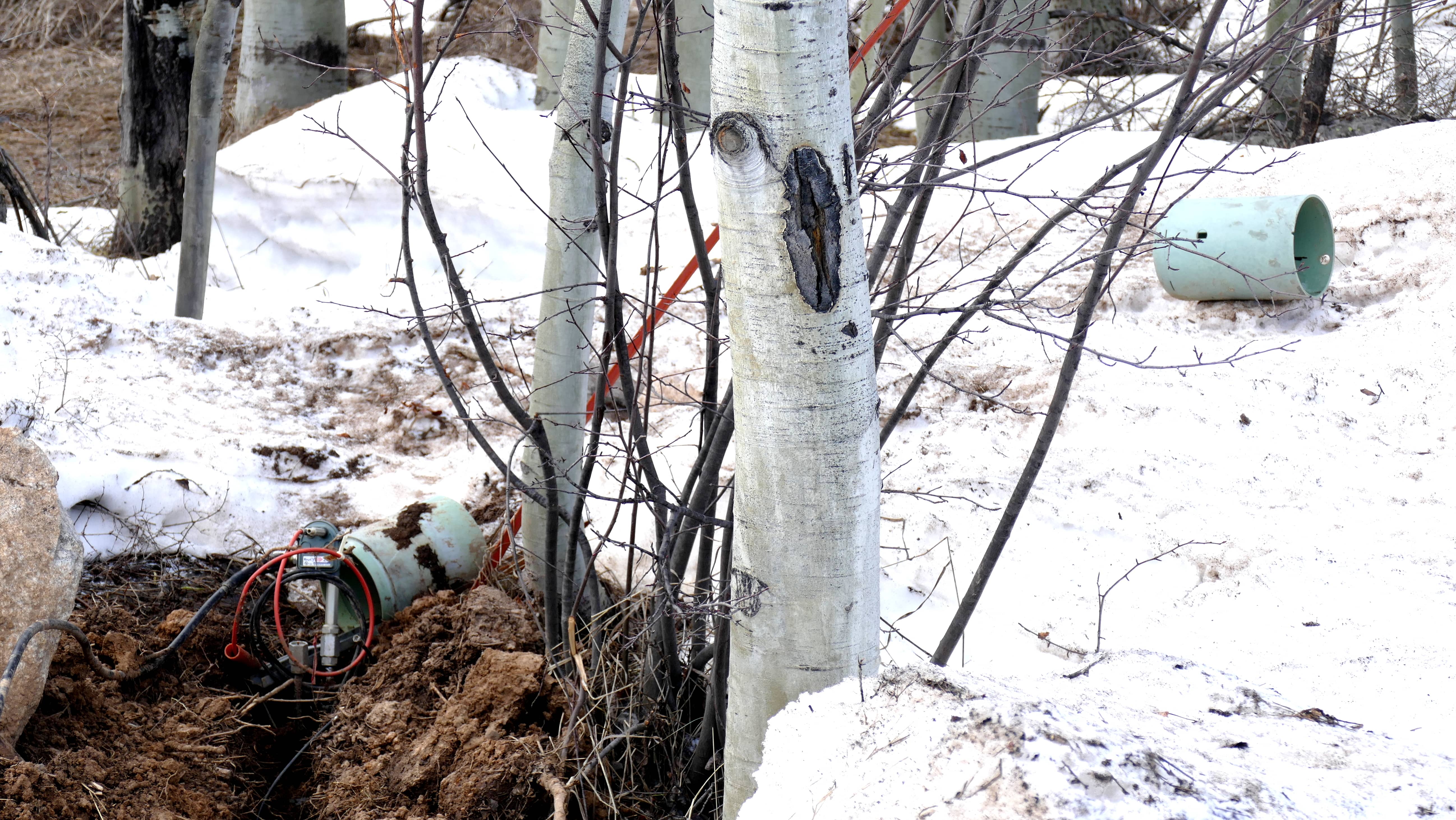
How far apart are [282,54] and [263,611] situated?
233 inches

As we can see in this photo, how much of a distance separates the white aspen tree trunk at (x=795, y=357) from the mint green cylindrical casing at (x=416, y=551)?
177 centimetres

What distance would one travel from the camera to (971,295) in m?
5.31

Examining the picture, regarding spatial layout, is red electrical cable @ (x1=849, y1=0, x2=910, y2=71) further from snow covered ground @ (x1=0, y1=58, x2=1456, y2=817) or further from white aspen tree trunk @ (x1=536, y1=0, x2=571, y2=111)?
white aspen tree trunk @ (x1=536, y1=0, x2=571, y2=111)

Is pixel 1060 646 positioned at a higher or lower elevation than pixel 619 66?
lower

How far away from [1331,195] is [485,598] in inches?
200

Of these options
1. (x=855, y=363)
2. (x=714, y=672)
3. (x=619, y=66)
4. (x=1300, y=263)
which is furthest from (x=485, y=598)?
(x=1300, y=263)

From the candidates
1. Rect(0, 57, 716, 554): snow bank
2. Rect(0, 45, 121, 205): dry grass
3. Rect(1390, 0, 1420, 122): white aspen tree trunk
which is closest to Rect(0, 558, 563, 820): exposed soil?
Rect(0, 57, 716, 554): snow bank

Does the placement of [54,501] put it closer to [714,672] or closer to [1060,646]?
[714,672]

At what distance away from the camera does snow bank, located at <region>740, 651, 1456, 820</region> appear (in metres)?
1.35

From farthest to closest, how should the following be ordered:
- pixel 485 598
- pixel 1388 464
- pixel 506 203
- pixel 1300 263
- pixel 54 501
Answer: pixel 506 203
pixel 1300 263
pixel 1388 464
pixel 485 598
pixel 54 501

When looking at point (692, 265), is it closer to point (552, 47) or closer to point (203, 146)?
point (203, 146)

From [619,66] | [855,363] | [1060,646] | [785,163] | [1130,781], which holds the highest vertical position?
[619,66]

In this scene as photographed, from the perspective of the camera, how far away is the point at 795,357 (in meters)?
1.41

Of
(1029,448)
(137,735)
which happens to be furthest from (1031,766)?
(1029,448)
